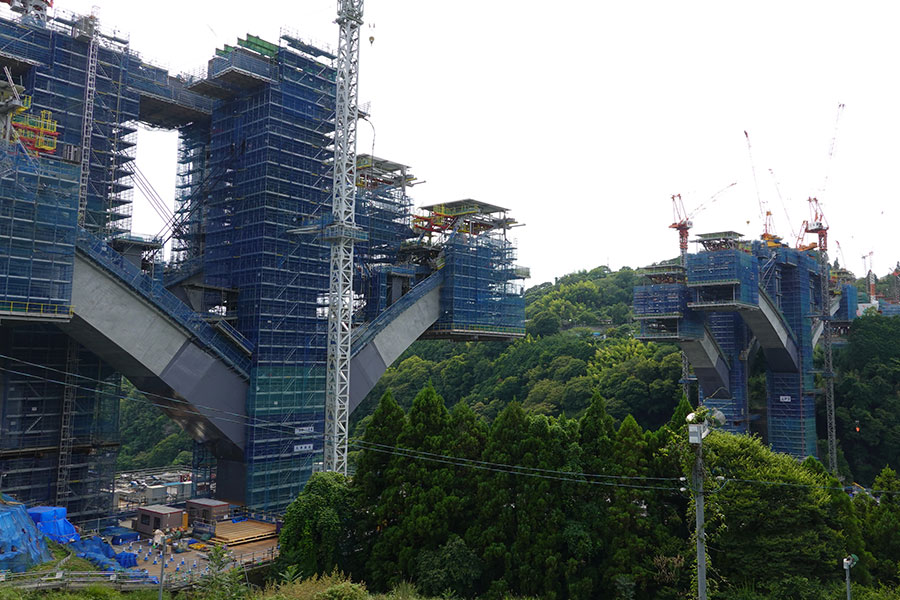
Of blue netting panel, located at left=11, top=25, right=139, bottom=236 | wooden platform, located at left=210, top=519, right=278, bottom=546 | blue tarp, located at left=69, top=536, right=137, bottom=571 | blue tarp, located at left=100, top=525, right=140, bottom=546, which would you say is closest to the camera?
blue tarp, located at left=69, top=536, right=137, bottom=571

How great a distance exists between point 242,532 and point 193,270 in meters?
16.0

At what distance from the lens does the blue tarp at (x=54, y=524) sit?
29.2 metres

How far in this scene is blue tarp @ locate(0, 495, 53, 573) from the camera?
2306 centimetres

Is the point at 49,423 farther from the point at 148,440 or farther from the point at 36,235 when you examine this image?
the point at 148,440

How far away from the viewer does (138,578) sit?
25.6 m

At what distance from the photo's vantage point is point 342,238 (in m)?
36.5

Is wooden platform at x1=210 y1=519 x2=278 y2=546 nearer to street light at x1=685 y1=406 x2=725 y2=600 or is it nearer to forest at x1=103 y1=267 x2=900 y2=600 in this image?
forest at x1=103 y1=267 x2=900 y2=600

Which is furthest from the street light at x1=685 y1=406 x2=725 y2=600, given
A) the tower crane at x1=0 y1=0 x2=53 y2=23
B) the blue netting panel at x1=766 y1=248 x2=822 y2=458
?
the blue netting panel at x1=766 y1=248 x2=822 y2=458

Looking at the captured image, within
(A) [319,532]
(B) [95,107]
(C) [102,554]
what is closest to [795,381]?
(A) [319,532]

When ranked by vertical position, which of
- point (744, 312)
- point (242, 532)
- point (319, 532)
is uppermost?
point (744, 312)

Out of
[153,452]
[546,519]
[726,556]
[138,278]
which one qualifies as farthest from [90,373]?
[153,452]

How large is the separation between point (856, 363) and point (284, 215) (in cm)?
5795

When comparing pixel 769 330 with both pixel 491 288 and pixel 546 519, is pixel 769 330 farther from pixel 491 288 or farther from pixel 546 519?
pixel 546 519

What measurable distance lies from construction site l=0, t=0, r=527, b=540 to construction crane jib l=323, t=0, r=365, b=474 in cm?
13
